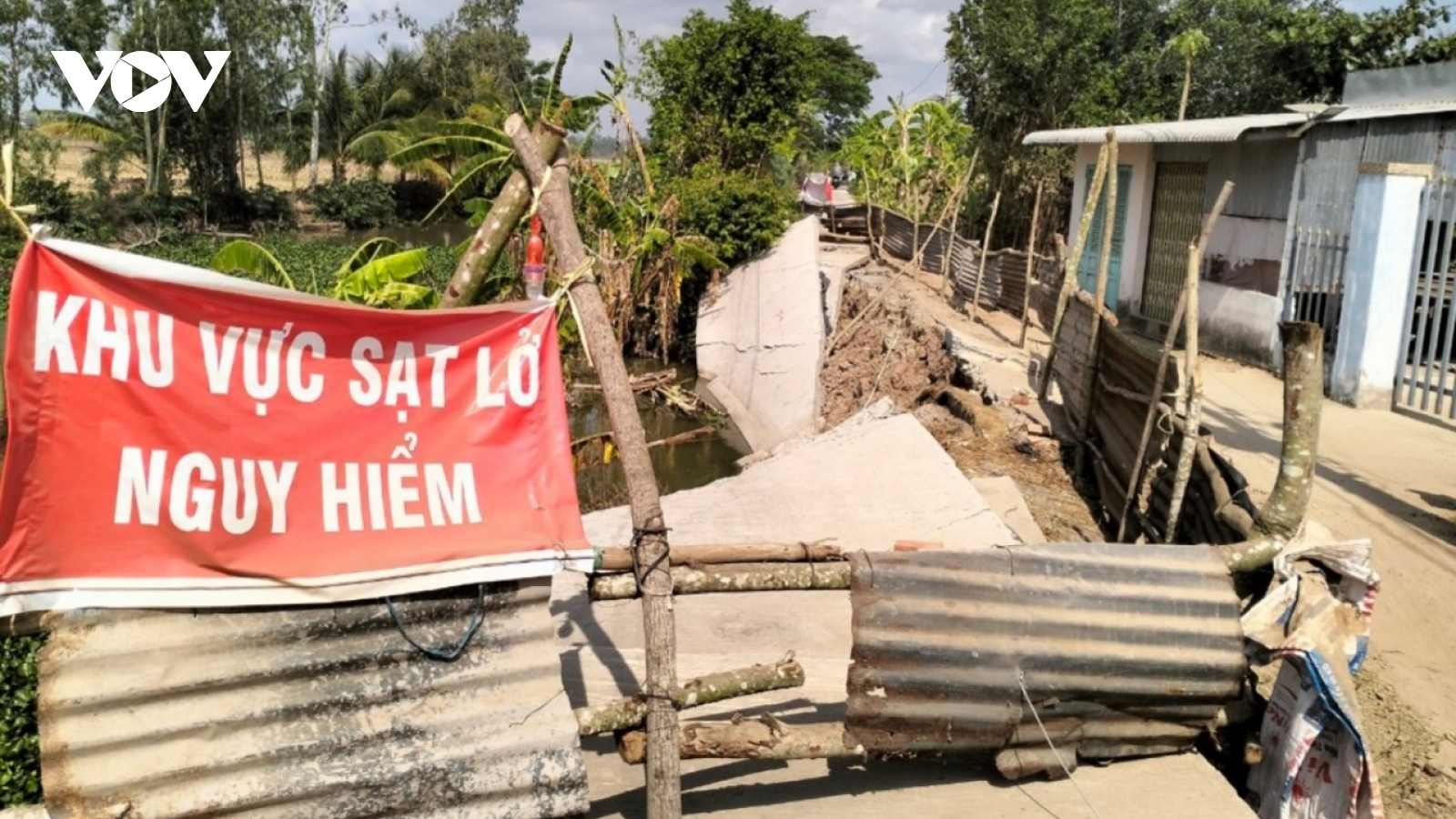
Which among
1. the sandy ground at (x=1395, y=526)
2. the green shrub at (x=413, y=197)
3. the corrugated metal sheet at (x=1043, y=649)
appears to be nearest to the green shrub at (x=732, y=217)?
the sandy ground at (x=1395, y=526)

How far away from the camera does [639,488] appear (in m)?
4.15

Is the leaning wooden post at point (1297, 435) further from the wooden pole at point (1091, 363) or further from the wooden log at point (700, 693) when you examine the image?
the wooden pole at point (1091, 363)

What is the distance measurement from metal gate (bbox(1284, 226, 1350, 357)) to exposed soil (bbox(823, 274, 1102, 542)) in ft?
12.0

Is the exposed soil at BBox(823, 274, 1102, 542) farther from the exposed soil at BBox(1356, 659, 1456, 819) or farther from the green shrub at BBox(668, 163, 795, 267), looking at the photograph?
the exposed soil at BBox(1356, 659, 1456, 819)

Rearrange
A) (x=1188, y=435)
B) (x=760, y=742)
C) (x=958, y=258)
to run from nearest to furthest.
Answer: (x=760, y=742) → (x=1188, y=435) → (x=958, y=258)

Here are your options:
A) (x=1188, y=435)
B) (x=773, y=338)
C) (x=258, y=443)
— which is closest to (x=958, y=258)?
(x=773, y=338)

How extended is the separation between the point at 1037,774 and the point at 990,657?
2.11ft

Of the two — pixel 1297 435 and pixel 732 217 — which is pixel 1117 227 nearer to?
pixel 732 217

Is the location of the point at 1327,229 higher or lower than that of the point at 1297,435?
higher


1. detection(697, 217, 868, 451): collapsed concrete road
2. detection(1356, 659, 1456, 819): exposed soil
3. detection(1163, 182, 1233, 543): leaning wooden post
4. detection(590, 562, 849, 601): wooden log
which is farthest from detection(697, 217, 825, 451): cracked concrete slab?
detection(590, 562, 849, 601): wooden log

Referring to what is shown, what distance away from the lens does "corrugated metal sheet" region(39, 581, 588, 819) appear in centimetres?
314

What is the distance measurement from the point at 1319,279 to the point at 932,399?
4352 mm

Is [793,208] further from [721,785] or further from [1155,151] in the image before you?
[721,785]

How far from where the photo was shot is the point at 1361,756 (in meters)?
4.55
